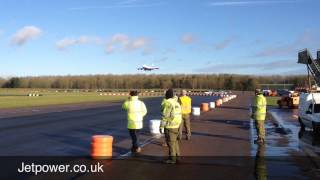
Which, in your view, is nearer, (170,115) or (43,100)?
(170,115)

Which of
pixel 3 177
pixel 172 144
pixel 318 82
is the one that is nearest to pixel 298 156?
pixel 172 144

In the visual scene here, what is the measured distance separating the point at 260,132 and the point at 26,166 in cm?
826

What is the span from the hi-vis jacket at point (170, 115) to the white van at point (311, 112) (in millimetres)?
6282

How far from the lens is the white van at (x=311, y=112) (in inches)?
677

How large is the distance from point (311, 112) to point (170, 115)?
7576mm

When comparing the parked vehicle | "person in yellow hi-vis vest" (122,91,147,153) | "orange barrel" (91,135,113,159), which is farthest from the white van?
the parked vehicle

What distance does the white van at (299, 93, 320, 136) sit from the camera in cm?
1719

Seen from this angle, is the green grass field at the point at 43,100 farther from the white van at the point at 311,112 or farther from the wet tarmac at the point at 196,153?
the white van at the point at 311,112

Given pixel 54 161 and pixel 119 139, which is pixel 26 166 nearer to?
pixel 54 161

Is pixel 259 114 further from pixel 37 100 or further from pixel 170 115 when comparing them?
pixel 37 100

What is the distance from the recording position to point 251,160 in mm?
12953

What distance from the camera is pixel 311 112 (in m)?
18.4

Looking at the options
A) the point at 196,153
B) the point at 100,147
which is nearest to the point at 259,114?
the point at 196,153

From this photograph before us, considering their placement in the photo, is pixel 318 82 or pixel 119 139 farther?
pixel 318 82
